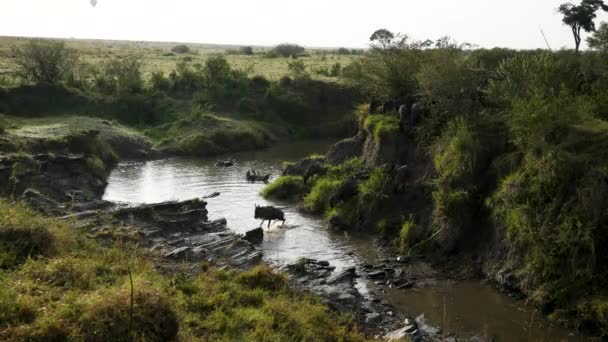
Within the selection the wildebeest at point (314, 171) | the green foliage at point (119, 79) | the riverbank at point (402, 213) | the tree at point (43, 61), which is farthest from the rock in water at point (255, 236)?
the tree at point (43, 61)

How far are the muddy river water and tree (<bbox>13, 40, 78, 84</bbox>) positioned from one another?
44.1ft

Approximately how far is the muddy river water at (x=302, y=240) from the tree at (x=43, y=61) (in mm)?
13445

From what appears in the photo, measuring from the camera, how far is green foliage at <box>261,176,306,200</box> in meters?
24.6

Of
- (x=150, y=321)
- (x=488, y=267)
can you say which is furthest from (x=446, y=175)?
(x=150, y=321)

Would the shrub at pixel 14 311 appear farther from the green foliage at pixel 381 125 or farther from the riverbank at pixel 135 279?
the green foliage at pixel 381 125

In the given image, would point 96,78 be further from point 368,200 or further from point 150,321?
point 150,321

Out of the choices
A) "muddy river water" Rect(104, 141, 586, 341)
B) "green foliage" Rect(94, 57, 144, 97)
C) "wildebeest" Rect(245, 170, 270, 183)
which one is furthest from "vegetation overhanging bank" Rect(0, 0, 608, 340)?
"green foliage" Rect(94, 57, 144, 97)

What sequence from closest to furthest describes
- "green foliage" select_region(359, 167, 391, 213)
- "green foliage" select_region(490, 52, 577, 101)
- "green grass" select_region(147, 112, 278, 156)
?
"green foliage" select_region(490, 52, 577, 101) < "green foliage" select_region(359, 167, 391, 213) < "green grass" select_region(147, 112, 278, 156)

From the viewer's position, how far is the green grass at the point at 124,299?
8.31 meters

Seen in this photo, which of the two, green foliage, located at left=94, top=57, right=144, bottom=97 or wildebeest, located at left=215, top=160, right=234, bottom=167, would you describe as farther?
green foliage, located at left=94, top=57, right=144, bottom=97

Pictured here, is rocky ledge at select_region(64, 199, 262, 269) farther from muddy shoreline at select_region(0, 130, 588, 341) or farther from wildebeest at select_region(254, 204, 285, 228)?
wildebeest at select_region(254, 204, 285, 228)

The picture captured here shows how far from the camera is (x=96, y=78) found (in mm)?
45000

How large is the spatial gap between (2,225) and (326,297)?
7083 mm

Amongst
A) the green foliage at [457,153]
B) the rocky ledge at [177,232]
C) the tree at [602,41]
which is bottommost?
the rocky ledge at [177,232]
